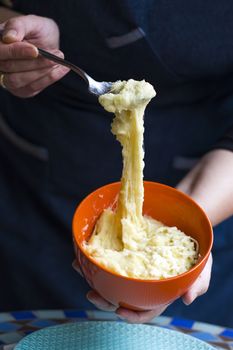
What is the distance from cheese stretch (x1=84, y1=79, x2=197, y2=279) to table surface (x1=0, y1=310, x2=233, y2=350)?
0.17 m

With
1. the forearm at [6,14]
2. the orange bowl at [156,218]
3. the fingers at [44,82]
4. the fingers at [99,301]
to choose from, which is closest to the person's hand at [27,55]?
the fingers at [44,82]

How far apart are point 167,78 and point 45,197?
369 millimetres

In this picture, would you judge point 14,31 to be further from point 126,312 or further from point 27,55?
point 126,312

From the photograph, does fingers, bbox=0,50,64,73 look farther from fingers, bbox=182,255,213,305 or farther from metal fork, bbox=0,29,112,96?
fingers, bbox=182,255,213,305

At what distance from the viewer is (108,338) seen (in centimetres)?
83

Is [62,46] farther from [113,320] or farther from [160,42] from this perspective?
[113,320]

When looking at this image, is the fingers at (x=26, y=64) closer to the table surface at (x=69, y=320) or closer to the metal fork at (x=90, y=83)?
the metal fork at (x=90, y=83)

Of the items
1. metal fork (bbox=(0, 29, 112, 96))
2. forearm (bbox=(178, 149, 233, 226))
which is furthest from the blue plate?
metal fork (bbox=(0, 29, 112, 96))

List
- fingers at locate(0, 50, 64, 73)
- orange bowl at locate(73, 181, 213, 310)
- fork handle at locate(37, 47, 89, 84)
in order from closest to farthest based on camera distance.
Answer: orange bowl at locate(73, 181, 213, 310)
fork handle at locate(37, 47, 89, 84)
fingers at locate(0, 50, 64, 73)

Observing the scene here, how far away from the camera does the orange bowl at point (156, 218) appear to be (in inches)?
27.9

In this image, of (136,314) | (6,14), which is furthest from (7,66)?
(136,314)

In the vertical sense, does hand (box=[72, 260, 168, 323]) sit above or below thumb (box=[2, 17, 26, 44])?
below

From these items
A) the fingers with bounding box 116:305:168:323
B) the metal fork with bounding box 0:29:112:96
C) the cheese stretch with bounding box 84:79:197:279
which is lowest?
the fingers with bounding box 116:305:168:323

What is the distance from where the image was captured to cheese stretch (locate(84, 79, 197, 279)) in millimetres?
750
